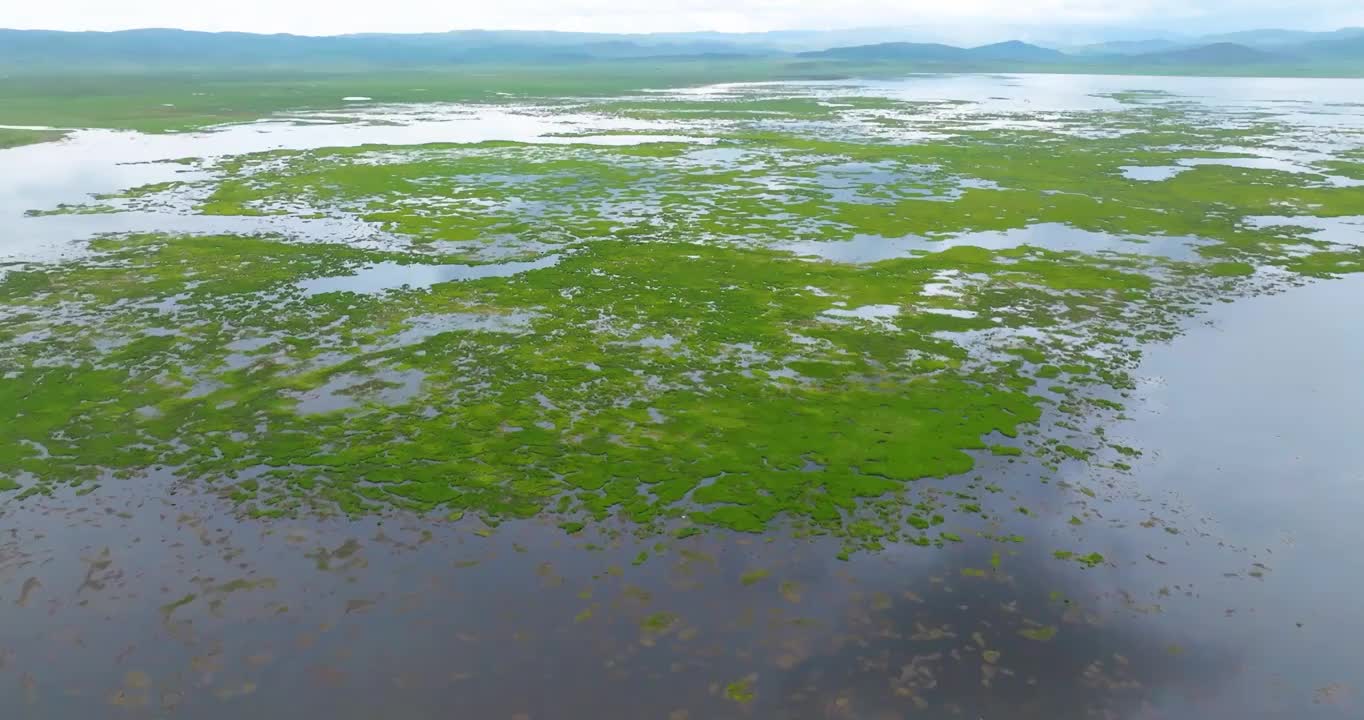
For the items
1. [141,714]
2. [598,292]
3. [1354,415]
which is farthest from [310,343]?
[1354,415]

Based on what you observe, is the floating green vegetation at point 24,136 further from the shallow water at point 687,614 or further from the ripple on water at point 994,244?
the shallow water at point 687,614

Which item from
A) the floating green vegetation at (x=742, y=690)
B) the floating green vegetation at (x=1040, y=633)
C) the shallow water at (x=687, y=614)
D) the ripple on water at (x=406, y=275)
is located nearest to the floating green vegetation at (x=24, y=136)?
the ripple on water at (x=406, y=275)

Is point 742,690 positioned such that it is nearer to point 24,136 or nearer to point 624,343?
point 624,343

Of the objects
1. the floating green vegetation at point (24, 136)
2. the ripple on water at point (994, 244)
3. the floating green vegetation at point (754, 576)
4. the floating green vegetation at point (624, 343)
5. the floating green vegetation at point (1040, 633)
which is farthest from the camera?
the floating green vegetation at point (24, 136)

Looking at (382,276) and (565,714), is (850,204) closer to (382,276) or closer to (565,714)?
(382,276)

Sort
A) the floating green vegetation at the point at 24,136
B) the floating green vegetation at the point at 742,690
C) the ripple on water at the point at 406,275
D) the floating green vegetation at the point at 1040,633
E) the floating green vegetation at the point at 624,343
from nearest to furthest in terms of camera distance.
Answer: the floating green vegetation at the point at 742,690
the floating green vegetation at the point at 1040,633
the floating green vegetation at the point at 624,343
the ripple on water at the point at 406,275
the floating green vegetation at the point at 24,136

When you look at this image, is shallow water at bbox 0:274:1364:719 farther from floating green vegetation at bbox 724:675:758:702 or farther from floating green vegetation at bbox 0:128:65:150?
floating green vegetation at bbox 0:128:65:150

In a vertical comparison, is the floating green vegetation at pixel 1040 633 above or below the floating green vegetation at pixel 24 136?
below

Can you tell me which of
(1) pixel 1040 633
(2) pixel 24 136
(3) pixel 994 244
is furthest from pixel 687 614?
(2) pixel 24 136
